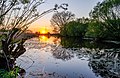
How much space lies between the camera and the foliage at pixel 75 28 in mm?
119312

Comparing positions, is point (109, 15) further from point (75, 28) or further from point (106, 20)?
point (75, 28)

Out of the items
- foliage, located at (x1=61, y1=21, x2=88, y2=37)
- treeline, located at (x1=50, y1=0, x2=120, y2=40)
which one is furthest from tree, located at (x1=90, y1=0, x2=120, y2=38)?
foliage, located at (x1=61, y1=21, x2=88, y2=37)

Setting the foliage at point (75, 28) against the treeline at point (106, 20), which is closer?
the treeline at point (106, 20)

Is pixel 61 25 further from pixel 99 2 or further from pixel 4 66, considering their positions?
pixel 4 66

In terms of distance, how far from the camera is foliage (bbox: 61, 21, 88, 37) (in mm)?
119312

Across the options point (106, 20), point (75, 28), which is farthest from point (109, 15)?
point (75, 28)

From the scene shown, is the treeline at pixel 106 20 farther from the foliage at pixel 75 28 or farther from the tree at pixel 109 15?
the foliage at pixel 75 28

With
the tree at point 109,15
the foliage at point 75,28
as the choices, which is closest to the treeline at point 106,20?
the tree at point 109,15

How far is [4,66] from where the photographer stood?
1371cm

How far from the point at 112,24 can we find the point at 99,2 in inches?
333

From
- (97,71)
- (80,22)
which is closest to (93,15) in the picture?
(80,22)

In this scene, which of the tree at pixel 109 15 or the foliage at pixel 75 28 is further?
the foliage at pixel 75 28

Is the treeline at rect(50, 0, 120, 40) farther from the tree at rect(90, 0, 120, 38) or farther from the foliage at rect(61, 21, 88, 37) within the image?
the foliage at rect(61, 21, 88, 37)

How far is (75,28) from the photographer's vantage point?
120 m
